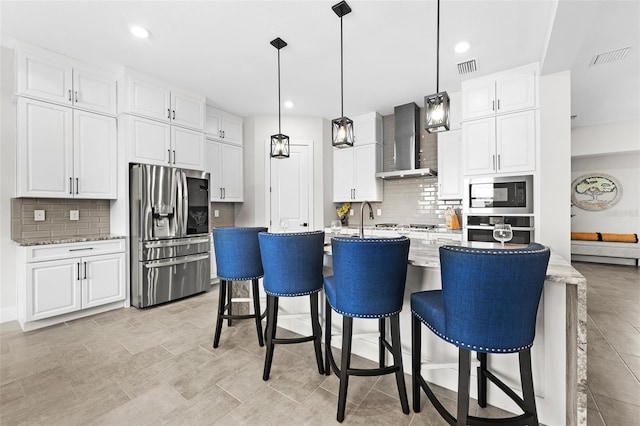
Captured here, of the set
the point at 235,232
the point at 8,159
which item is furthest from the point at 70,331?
the point at 235,232

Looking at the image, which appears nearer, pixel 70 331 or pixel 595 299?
pixel 70 331

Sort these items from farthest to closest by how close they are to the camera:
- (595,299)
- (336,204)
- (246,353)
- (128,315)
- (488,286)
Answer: (336,204), (595,299), (128,315), (246,353), (488,286)

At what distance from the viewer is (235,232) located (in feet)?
7.83

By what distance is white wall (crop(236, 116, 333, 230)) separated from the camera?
5.05m

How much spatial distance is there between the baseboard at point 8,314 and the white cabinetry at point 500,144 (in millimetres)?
5368

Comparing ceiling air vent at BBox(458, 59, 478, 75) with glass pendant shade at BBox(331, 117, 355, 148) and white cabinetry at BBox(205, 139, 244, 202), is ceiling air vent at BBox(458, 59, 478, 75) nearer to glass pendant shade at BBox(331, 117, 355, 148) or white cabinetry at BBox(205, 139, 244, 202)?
glass pendant shade at BBox(331, 117, 355, 148)

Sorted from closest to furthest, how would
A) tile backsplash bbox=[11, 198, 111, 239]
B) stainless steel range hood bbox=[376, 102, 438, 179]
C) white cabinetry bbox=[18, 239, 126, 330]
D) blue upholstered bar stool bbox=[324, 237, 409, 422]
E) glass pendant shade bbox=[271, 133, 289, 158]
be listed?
blue upholstered bar stool bbox=[324, 237, 409, 422]
white cabinetry bbox=[18, 239, 126, 330]
glass pendant shade bbox=[271, 133, 289, 158]
tile backsplash bbox=[11, 198, 111, 239]
stainless steel range hood bbox=[376, 102, 438, 179]

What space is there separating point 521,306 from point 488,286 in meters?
0.17

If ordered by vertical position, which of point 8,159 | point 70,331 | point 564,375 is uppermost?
point 8,159

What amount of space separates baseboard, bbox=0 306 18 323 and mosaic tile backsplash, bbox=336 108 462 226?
15.6 feet

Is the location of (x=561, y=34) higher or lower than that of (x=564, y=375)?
higher

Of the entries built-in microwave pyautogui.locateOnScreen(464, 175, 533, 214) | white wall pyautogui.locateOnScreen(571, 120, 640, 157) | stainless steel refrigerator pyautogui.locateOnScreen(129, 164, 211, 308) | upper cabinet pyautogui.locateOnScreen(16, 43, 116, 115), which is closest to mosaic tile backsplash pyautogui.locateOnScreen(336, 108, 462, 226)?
built-in microwave pyautogui.locateOnScreen(464, 175, 533, 214)

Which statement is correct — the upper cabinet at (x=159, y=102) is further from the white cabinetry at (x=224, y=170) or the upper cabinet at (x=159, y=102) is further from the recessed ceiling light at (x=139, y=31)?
the recessed ceiling light at (x=139, y=31)

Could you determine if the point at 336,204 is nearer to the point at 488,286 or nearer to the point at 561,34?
the point at 561,34
